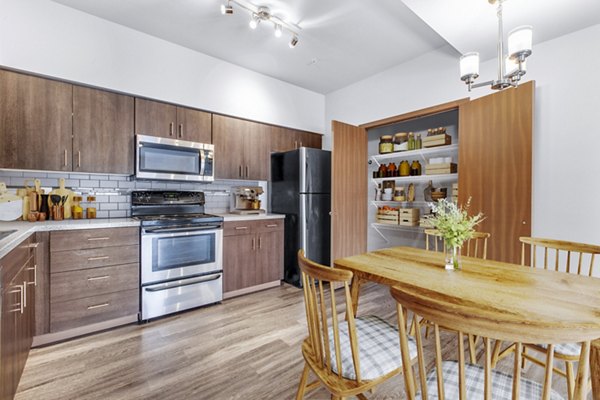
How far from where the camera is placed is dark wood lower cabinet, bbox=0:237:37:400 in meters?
1.33

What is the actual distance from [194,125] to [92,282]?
185 centimetres

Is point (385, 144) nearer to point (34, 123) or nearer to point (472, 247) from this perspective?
point (472, 247)

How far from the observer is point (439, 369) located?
784 mm

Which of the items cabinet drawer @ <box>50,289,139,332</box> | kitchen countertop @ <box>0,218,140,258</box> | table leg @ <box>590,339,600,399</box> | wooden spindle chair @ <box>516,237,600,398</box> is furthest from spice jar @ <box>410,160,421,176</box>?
cabinet drawer @ <box>50,289,139,332</box>

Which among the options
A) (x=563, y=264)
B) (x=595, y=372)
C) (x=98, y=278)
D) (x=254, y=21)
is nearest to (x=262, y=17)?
(x=254, y=21)

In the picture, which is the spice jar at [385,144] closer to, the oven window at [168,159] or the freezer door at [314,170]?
the freezer door at [314,170]

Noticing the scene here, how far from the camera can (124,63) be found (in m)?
2.79

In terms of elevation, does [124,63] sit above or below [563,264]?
above

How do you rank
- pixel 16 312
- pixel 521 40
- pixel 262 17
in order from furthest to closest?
pixel 262 17 < pixel 16 312 < pixel 521 40

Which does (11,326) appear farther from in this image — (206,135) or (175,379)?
(206,135)

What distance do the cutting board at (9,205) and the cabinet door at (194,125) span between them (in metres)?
1.46

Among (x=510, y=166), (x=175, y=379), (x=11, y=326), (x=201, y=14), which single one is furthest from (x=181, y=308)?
(x=510, y=166)

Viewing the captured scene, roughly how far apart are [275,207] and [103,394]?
104 inches

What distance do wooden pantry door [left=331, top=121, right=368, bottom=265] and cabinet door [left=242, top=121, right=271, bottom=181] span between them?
0.98 m
